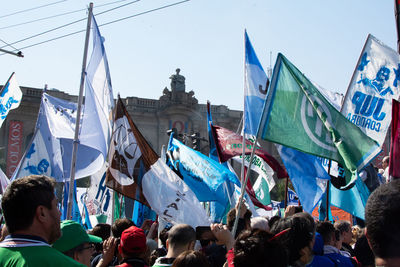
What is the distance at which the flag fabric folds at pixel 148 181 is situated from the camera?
7.04m

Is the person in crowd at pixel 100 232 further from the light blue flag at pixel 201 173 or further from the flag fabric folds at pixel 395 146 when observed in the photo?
the flag fabric folds at pixel 395 146

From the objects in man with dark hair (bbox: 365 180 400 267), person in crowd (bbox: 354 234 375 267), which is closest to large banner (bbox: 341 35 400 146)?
person in crowd (bbox: 354 234 375 267)

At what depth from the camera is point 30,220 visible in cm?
252

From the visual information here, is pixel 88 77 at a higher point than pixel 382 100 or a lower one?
lower

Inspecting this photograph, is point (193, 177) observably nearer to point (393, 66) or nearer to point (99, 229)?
point (99, 229)

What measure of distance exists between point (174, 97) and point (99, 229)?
3373 cm

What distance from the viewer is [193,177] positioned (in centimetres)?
828

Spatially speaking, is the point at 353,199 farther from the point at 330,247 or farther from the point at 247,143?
the point at 330,247

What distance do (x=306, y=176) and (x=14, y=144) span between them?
94.3 ft

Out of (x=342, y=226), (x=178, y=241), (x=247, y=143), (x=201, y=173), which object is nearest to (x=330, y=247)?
(x=342, y=226)

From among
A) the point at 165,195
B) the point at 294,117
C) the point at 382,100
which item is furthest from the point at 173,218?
the point at 382,100

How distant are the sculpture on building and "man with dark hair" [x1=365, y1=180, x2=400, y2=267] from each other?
37.6 meters

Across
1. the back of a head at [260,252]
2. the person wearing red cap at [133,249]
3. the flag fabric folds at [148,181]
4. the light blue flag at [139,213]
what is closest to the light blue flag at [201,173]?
the flag fabric folds at [148,181]

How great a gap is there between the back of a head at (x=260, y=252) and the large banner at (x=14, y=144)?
99.2ft
